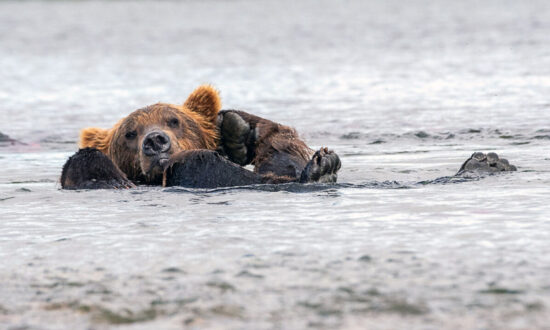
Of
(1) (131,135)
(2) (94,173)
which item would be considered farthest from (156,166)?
(1) (131,135)

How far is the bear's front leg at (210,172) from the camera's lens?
6.33m

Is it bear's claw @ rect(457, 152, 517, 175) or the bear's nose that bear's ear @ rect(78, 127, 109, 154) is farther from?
bear's claw @ rect(457, 152, 517, 175)

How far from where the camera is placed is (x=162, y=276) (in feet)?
12.2

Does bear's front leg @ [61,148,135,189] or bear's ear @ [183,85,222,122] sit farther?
bear's ear @ [183,85,222,122]

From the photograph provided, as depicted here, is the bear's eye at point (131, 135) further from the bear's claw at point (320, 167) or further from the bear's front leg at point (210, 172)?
the bear's claw at point (320, 167)

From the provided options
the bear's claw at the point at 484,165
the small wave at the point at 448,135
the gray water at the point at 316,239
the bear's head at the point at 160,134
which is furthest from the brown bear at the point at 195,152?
the small wave at the point at 448,135

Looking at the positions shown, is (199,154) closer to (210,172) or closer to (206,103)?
(210,172)

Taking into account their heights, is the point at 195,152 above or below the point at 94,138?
below

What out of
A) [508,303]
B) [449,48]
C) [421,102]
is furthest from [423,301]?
[449,48]

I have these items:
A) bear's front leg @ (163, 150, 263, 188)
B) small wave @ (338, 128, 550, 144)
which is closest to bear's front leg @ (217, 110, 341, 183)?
bear's front leg @ (163, 150, 263, 188)

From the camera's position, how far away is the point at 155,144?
6.78 m

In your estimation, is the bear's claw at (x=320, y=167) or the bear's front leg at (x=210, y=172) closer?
the bear's claw at (x=320, y=167)

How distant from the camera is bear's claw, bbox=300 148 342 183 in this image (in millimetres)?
5922

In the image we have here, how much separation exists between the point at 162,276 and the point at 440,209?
1.84 meters
